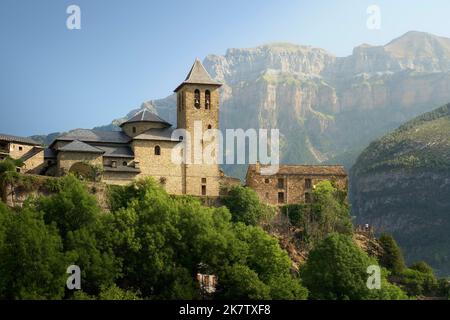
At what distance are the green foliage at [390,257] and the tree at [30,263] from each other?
37.1 metres

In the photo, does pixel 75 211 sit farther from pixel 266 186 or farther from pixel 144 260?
pixel 266 186

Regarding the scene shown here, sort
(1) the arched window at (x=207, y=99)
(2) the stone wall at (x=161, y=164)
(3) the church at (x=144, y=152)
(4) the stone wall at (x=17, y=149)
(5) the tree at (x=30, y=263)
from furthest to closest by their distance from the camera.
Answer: (1) the arched window at (x=207, y=99) → (2) the stone wall at (x=161, y=164) → (4) the stone wall at (x=17, y=149) → (3) the church at (x=144, y=152) → (5) the tree at (x=30, y=263)

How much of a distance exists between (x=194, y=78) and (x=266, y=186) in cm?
1270

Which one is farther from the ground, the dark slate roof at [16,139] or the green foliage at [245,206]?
the dark slate roof at [16,139]

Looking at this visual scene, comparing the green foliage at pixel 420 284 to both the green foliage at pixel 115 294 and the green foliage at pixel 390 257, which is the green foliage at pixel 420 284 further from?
the green foliage at pixel 115 294

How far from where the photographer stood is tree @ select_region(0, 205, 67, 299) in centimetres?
4991

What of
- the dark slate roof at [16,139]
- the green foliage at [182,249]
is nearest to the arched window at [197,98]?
the dark slate roof at [16,139]

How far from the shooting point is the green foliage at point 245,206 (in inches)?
3004

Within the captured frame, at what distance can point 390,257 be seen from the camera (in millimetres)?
81125

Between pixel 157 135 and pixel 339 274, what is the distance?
91.1 ft

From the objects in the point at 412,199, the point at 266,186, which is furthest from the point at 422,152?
the point at 266,186

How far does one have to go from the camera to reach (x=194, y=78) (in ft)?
272

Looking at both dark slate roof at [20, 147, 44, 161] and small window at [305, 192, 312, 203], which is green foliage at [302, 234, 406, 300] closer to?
small window at [305, 192, 312, 203]

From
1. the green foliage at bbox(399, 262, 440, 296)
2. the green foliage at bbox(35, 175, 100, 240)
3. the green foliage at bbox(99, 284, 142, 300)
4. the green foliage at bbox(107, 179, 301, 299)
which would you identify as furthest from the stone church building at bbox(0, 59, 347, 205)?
the green foliage at bbox(99, 284, 142, 300)
